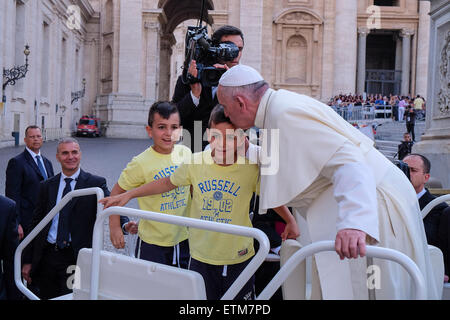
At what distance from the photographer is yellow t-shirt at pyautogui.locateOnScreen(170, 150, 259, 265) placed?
3.45 metres

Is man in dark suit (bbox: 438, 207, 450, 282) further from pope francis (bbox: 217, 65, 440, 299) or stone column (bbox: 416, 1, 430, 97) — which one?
stone column (bbox: 416, 1, 430, 97)

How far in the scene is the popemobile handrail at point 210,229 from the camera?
2.38 m

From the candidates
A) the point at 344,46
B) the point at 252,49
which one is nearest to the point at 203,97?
the point at 252,49

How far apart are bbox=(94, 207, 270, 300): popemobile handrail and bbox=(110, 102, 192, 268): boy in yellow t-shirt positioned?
940mm

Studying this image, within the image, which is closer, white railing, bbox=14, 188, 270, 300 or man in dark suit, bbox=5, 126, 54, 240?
white railing, bbox=14, 188, 270, 300

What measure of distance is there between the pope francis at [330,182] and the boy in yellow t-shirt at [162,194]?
1.14m

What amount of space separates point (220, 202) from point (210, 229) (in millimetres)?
957

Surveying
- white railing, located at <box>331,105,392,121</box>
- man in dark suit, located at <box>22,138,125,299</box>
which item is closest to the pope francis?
man in dark suit, located at <box>22,138,125,299</box>

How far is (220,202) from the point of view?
3465 millimetres

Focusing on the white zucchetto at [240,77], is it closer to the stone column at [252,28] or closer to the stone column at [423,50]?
the stone column at [252,28]

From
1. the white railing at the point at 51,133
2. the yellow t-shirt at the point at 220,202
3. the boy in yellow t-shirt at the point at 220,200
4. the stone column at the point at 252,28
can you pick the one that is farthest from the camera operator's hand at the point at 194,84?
the stone column at the point at 252,28

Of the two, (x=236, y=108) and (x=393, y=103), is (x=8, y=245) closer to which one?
(x=236, y=108)

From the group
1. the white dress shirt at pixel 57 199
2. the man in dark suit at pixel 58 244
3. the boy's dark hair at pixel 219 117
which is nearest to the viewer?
the boy's dark hair at pixel 219 117

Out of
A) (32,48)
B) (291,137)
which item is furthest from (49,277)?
(32,48)
